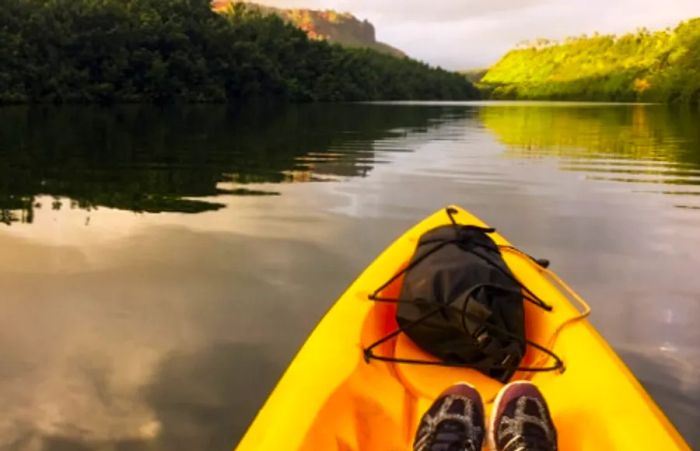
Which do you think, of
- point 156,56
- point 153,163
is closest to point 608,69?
point 156,56

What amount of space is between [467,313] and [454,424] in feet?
2.57

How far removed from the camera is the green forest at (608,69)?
273 ft

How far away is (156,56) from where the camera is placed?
178 feet

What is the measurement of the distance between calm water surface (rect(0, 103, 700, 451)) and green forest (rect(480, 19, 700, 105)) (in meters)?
72.3

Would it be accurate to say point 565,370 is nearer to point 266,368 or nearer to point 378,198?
point 266,368

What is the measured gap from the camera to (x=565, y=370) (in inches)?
125

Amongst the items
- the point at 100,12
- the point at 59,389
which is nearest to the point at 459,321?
the point at 59,389

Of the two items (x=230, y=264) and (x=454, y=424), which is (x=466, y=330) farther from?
(x=230, y=264)

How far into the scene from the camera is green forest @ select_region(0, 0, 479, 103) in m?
46.4

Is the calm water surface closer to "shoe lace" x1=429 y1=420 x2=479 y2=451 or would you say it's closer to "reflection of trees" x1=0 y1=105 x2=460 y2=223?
"reflection of trees" x1=0 y1=105 x2=460 y2=223

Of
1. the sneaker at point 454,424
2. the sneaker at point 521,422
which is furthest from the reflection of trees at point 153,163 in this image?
the sneaker at point 521,422

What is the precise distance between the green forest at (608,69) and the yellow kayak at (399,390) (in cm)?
7963

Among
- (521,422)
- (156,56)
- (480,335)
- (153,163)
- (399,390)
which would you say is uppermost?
(156,56)

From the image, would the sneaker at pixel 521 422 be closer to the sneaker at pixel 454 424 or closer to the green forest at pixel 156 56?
the sneaker at pixel 454 424
